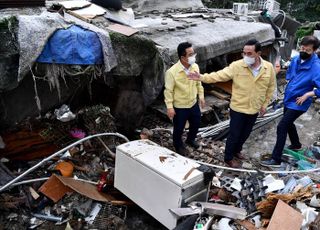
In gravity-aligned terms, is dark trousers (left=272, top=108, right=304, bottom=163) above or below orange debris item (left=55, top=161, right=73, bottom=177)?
above

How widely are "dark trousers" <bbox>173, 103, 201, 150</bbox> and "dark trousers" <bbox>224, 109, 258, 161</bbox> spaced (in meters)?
0.51

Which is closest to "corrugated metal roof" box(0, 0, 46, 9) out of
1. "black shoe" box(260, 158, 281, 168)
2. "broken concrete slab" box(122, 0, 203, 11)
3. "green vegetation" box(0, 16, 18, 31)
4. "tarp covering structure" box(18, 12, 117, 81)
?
"tarp covering structure" box(18, 12, 117, 81)

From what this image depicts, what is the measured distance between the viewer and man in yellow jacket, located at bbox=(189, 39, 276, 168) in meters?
4.02

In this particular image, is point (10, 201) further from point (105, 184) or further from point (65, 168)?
point (105, 184)

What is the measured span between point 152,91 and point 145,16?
10.8 ft

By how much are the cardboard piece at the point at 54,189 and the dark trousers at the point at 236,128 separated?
2.11 m

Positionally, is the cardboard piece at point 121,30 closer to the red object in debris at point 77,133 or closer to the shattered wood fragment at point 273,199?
the red object in debris at point 77,133

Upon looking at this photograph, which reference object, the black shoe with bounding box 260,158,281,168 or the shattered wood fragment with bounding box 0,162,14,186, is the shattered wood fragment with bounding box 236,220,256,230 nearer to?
the black shoe with bounding box 260,158,281,168

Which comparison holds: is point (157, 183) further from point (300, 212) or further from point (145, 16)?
point (145, 16)

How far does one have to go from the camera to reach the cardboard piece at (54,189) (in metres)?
3.92

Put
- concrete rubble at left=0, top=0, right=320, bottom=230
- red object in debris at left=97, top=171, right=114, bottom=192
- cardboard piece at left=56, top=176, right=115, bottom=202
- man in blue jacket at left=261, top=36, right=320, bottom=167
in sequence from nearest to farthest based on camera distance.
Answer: concrete rubble at left=0, top=0, right=320, bottom=230 < cardboard piece at left=56, top=176, right=115, bottom=202 < red object in debris at left=97, top=171, right=114, bottom=192 < man in blue jacket at left=261, top=36, right=320, bottom=167

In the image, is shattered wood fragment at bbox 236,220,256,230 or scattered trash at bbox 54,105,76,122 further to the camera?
scattered trash at bbox 54,105,76,122

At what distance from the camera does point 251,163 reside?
4770 millimetres

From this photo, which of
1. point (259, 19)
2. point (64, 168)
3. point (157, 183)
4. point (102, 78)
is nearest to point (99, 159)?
point (64, 168)
